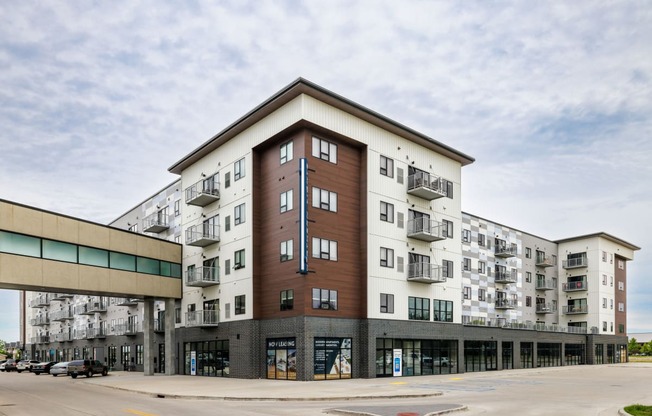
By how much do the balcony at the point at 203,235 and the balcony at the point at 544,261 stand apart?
46.1 m

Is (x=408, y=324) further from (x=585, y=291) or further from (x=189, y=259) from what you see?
(x=585, y=291)

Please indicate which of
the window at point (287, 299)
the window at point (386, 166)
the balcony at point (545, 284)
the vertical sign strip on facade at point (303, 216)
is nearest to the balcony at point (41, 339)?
the window at point (287, 299)

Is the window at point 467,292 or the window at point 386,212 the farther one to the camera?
the window at point 467,292

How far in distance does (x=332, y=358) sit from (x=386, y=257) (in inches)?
319

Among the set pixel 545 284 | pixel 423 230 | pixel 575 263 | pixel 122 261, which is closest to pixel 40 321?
pixel 122 261

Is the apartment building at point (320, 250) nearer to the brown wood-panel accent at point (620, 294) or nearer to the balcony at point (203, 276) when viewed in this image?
the balcony at point (203, 276)

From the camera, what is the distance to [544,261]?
73.5 metres

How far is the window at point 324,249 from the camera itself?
36.0m

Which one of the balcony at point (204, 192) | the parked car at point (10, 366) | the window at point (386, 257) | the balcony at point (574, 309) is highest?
the balcony at point (204, 192)

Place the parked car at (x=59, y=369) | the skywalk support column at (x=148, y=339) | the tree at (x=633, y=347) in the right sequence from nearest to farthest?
1. the skywalk support column at (x=148, y=339)
2. the parked car at (x=59, y=369)
3. the tree at (x=633, y=347)

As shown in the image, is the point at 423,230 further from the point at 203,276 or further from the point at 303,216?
the point at 203,276

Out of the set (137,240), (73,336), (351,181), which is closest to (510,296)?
(351,181)

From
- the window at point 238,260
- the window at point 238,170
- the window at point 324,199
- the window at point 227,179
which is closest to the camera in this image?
the window at point 324,199

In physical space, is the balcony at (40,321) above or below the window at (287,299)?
below
